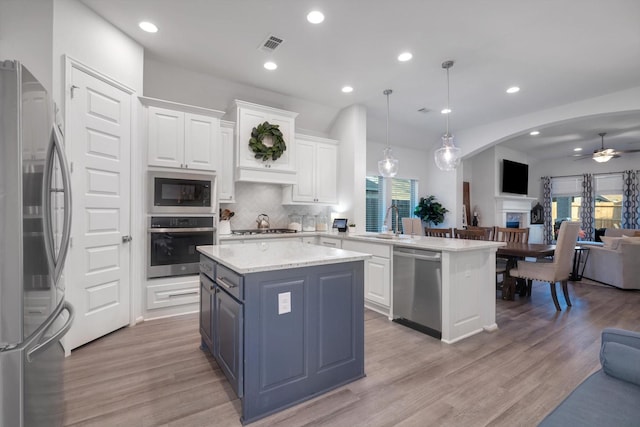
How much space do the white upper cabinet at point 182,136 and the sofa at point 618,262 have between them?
647 centimetres

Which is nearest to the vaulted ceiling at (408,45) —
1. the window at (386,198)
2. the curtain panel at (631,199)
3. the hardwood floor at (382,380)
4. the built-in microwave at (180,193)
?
the built-in microwave at (180,193)

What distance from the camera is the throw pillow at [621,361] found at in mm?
1287

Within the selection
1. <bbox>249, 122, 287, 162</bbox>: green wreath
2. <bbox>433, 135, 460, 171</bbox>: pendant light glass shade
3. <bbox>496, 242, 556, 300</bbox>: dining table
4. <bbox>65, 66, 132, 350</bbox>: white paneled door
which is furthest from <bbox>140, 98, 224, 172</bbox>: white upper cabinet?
<bbox>496, 242, 556, 300</bbox>: dining table

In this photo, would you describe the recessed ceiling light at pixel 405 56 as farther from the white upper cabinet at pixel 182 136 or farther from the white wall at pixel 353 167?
the white upper cabinet at pixel 182 136

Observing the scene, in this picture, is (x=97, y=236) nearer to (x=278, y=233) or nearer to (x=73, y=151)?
(x=73, y=151)

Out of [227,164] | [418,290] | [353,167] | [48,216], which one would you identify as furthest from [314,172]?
[48,216]

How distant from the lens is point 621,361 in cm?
133

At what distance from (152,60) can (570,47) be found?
4843 mm

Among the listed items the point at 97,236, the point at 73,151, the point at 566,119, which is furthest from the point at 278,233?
the point at 566,119

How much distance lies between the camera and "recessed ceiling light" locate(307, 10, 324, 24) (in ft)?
8.86

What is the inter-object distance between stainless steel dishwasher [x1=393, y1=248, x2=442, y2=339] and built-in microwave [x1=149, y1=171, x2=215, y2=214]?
2.42m

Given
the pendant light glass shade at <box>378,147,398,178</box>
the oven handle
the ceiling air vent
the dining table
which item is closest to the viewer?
the ceiling air vent

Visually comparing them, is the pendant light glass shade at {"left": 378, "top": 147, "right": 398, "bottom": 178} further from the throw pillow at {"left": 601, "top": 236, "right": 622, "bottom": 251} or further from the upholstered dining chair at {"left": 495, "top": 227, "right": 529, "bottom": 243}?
the throw pillow at {"left": 601, "top": 236, "right": 622, "bottom": 251}

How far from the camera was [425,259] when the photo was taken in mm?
2963
